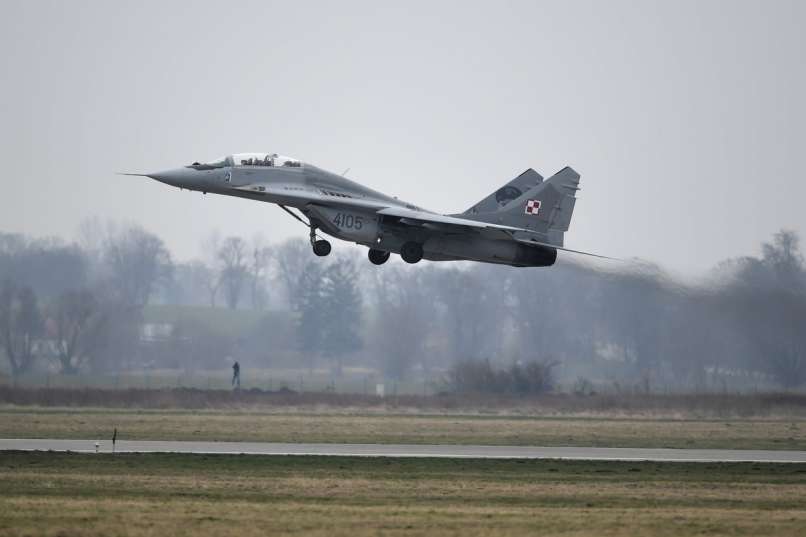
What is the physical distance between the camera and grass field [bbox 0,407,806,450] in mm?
34938

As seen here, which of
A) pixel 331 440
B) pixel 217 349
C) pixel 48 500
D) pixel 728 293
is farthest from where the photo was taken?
pixel 217 349

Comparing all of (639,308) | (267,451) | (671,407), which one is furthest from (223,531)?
(639,308)

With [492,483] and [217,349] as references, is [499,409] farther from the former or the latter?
[217,349]

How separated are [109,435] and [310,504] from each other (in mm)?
14644

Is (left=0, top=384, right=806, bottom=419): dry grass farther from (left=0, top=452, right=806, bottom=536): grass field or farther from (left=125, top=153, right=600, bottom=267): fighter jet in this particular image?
(left=0, top=452, right=806, bottom=536): grass field

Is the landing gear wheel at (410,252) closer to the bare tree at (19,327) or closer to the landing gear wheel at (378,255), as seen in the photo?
the landing gear wheel at (378,255)

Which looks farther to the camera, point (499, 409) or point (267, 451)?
point (499, 409)

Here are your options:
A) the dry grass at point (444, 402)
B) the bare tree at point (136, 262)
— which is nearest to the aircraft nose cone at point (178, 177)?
the dry grass at point (444, 402)

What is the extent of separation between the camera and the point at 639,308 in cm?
5850

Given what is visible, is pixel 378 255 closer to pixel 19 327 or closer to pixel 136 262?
pixel 19 327

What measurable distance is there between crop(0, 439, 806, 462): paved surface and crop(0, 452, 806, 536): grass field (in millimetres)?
1592

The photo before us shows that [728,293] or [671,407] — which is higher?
[728,293]

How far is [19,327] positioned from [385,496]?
4799 cm

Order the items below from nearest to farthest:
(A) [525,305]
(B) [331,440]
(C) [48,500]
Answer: (C) [48,500]
(B) [331,440]
(A) [525,305]
